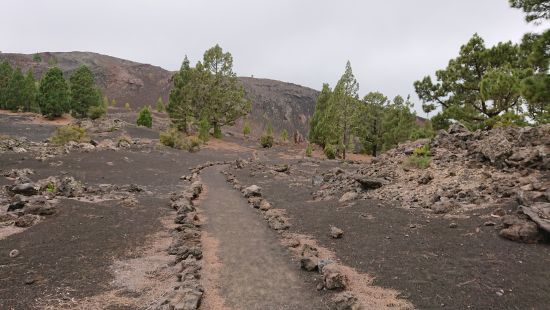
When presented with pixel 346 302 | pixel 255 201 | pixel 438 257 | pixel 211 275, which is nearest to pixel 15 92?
pixel 255 201

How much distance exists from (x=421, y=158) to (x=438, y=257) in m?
9.45

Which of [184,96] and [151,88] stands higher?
[151,88]

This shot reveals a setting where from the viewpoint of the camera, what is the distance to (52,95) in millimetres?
54719

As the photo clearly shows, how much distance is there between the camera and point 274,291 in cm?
782

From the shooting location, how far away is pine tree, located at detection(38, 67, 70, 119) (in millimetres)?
54656

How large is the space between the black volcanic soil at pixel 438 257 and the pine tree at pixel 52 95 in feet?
180

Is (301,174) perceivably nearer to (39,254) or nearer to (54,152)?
(54,152)

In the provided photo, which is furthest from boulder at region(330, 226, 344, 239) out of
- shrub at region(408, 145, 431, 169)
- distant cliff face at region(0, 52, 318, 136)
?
distant cliff face at region(0, 52, 318, 136)

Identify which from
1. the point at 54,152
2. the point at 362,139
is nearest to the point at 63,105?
the point at 54,152

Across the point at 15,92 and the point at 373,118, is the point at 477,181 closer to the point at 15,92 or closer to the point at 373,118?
the point at 373,118

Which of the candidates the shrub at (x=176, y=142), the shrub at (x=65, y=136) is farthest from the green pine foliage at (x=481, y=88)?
the shrub at (x=65, y=136)

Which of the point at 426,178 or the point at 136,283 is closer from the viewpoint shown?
the point at 136,283

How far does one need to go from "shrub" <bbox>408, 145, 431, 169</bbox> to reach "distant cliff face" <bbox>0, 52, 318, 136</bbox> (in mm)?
123401

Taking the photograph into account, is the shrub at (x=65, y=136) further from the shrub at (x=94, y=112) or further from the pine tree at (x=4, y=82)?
the pine tree at (x=4, y=82)
